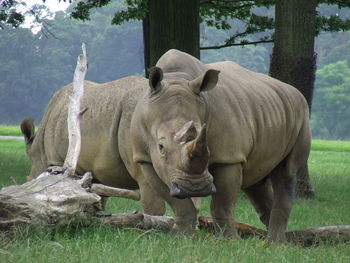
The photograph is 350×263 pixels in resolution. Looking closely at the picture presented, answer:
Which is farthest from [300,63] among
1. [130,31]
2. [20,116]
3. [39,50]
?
[130,31]

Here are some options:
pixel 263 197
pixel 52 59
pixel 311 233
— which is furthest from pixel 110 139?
pixel 52 59

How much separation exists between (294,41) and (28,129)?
557 centimetres

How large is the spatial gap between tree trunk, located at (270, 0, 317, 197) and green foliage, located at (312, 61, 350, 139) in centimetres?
5967

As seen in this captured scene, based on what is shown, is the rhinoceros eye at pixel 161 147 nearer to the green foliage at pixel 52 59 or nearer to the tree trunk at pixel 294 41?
the tree trunk at pixel 294 41

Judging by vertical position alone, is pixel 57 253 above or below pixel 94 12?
above

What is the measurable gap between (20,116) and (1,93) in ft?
9.05

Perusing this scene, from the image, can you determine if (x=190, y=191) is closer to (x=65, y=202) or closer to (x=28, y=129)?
(x=65, y=202)

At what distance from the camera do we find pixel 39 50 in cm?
8375

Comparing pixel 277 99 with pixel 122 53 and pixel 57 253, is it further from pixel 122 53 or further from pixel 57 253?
pixel 122 53

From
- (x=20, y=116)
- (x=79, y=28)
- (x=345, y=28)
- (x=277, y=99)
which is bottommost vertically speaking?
(x=20, y=116)

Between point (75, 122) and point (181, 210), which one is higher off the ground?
point (75, 122)

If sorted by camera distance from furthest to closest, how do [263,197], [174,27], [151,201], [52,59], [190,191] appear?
[52,59]
[174,27]
[263,197]
[151,201]
[190,191]

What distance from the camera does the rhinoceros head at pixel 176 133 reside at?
5977 millimetres

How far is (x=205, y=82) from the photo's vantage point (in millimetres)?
6688
